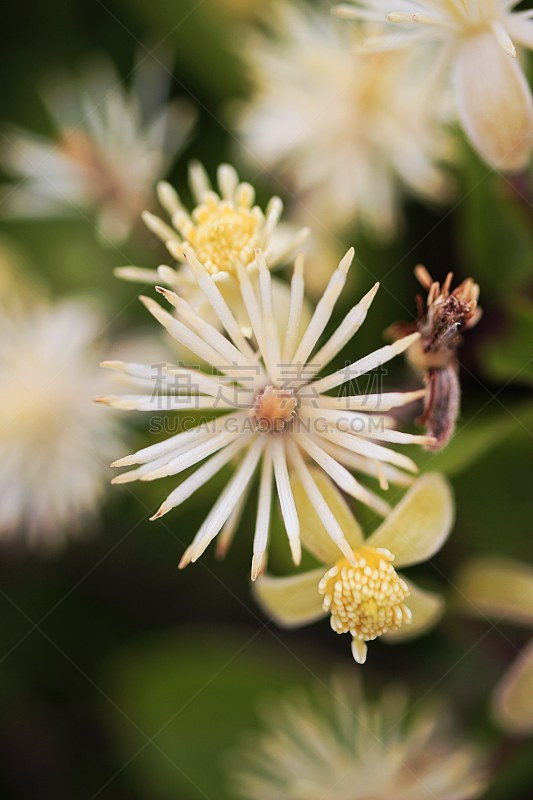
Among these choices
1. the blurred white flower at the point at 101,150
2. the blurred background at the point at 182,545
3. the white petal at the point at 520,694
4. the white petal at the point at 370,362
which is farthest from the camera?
the blurred white flower at the point at 101,150

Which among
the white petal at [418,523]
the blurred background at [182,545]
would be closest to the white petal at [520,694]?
the blurred background at [182,545]

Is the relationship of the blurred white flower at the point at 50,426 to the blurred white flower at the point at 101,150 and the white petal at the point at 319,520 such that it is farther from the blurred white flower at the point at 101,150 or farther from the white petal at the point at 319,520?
the white petal at the point at 319,520

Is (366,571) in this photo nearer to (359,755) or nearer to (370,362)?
(370,362)

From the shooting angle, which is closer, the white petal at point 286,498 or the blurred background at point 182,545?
the white petal at point 286,498

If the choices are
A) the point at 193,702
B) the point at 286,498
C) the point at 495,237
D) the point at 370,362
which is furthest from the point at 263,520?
the point at 193,702

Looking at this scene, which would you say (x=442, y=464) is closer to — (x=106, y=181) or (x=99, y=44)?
(x=106, y=181)

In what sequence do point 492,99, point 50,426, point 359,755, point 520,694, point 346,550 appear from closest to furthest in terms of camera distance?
point 346,550
point 492,99
point 520,694
point 359,755
point 50,426
